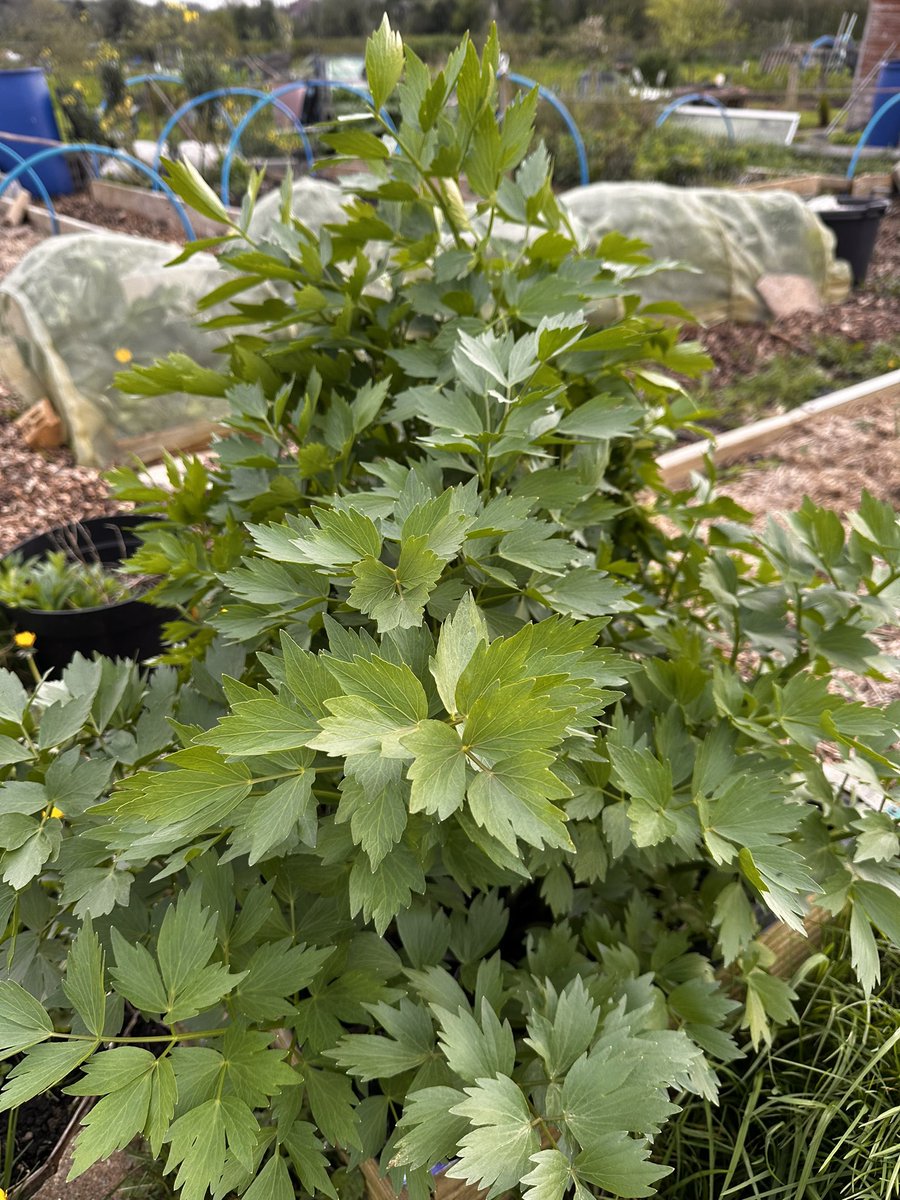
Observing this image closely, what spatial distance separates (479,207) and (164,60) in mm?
8356

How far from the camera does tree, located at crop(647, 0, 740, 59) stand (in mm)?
8281

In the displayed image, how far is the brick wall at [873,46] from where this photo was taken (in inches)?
379

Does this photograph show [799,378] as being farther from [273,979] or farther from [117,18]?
[117,18]

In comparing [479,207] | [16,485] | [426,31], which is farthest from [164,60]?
[479,207]

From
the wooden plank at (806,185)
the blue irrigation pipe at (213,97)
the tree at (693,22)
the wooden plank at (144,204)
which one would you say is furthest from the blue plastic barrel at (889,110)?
the wooden plank at (144,204)

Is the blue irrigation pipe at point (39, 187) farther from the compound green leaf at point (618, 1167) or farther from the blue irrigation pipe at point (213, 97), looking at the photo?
the compound green leaf at point (618, 1167)

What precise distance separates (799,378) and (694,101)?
666cm

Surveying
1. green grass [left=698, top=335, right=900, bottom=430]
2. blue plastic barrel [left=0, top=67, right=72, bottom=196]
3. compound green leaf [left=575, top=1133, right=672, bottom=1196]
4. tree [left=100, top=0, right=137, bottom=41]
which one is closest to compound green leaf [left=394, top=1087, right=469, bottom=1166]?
compound green leaf [left=575, top=1133, right=672, bottom=1196]

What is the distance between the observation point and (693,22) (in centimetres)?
846

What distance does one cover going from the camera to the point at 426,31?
729 cm

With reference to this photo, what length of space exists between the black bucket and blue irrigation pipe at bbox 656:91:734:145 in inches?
136

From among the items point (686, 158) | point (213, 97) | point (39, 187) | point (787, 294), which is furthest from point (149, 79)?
point (787, 294)

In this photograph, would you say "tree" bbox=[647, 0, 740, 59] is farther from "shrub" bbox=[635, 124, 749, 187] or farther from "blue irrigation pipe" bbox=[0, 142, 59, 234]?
"blue irrigation pipe" bbox=[0, 142, 59, 234]

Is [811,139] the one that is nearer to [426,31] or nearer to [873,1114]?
[426,31]
